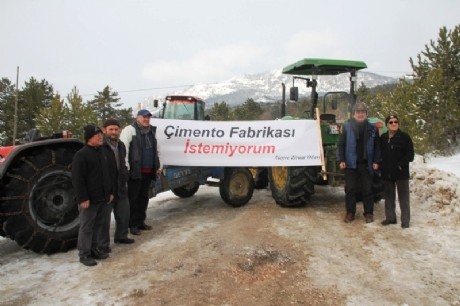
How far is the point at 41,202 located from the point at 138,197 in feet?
4.77

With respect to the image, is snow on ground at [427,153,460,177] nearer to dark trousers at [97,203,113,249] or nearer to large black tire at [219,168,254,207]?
large black tire at [219,168,254,207]

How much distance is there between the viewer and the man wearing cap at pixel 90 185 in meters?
4.57

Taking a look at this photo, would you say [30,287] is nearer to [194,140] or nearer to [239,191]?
[194,140]

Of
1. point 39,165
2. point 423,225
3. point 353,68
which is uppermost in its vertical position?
point 353,68

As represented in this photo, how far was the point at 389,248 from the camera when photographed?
196 inches

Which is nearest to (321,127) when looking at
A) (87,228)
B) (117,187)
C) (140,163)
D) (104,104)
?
(140,163)

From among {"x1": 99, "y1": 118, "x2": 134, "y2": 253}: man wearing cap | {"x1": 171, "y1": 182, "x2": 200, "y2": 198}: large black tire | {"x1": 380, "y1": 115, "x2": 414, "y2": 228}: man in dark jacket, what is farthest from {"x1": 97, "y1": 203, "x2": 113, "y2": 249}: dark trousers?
{"x1": 380, "y1": 115, "x2": 414, "y2": 228}: man in dark jacket

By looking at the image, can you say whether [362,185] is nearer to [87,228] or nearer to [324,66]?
[324,66]

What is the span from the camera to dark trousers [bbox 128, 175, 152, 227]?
5864mm

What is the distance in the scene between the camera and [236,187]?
7.62 meters

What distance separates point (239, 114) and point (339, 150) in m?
47.4

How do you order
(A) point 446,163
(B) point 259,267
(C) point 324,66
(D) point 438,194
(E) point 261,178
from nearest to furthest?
(B) point 259,267 < (D) point 438,194 < (C) point 324,66 < (E) point 261,178 < (A) point 446,163

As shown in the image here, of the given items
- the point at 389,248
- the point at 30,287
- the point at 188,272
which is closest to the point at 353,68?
the point at 389,248

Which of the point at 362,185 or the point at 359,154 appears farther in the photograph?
the point at 362,185
